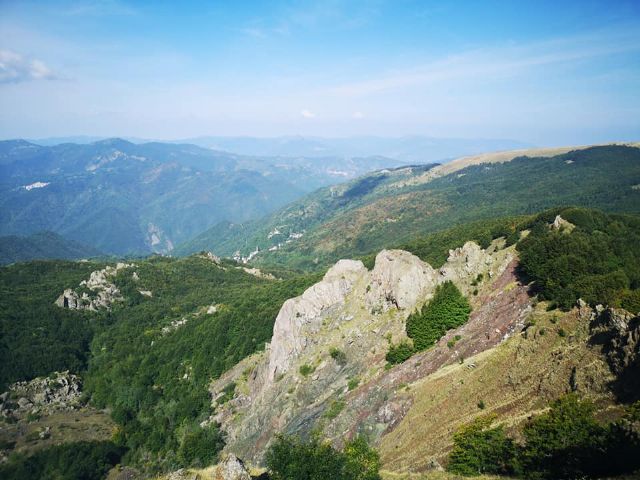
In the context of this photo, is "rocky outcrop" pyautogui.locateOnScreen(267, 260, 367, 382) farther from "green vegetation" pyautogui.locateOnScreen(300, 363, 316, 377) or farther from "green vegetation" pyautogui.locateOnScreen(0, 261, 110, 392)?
"green vegetation" pyautogui.locateOnScreen(0, 261, 110, 392)

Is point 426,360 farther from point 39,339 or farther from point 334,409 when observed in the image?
point 39,339

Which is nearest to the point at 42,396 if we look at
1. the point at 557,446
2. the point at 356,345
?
the point at 356,345

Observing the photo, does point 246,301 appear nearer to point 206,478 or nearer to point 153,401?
point 153,401

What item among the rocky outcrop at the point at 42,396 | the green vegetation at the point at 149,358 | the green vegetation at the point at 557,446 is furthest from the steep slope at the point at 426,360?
the rocky outcrop at the point at 42,396

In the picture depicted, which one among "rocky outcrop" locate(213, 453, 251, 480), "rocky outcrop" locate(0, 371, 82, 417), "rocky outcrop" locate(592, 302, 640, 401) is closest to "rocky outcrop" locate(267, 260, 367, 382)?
"rocky outcrop" locate(213, 453, 251, 480)

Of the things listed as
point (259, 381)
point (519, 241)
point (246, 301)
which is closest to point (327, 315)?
point (259, 381)

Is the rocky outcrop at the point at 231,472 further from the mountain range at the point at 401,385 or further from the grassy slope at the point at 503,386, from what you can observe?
the grassy slope at the point at 503,386

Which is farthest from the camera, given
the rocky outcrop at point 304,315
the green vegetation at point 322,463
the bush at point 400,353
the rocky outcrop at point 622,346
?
the rocky outcrop at point 304,315
